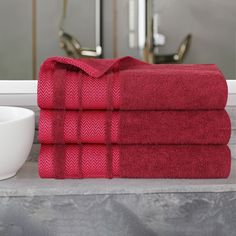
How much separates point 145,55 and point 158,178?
0.79 meters

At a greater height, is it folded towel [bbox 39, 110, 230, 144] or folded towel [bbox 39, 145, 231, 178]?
folded towel [bbox 39, 110, 230, 144]

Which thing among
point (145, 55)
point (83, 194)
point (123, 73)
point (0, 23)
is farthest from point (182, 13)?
point (83, 194)

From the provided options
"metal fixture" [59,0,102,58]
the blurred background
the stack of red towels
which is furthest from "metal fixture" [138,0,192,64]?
the stack of red towels

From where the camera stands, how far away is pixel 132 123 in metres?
0.69

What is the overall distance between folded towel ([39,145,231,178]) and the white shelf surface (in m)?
0.01

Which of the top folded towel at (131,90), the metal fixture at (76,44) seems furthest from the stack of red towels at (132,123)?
the metal fixture at (76,44)

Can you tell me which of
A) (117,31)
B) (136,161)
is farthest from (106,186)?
(117,31)

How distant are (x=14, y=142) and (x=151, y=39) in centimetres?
85

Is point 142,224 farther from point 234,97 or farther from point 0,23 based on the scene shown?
point 0,23

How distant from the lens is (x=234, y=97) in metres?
0.86

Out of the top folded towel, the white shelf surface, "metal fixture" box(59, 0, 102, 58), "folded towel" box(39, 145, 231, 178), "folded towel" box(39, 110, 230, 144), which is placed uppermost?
"metal fixture" box(59, 0, 102, 58)

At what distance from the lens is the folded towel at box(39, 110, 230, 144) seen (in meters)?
0.69

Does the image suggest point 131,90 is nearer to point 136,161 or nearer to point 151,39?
point 136,161

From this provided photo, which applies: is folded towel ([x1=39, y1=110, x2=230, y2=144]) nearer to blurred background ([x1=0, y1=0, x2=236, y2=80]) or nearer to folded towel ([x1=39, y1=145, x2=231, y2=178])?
folded towel ([x1=39, y1=145, x2=231, y2=178])
